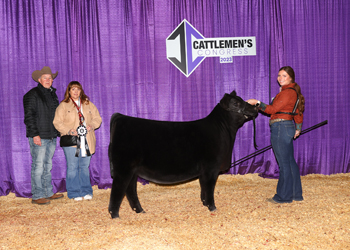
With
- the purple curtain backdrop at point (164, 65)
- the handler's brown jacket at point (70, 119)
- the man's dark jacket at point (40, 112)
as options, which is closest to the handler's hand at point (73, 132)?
the handler's brown jacket at point (70, 119)

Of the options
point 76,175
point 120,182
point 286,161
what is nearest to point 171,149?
point 120,182

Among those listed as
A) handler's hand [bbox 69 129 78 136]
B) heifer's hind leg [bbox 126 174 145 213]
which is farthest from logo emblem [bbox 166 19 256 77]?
heifer's hind leg [bbox 126 174 145 213]

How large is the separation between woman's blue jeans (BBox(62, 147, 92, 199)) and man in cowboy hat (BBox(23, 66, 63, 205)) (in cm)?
32

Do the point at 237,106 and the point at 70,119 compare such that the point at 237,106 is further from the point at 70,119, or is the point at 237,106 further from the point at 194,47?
the point at 70,119

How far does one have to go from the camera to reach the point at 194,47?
5.16 metres

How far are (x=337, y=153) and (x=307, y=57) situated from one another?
1904mm

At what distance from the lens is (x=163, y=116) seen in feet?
16.8

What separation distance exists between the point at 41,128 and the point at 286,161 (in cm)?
343

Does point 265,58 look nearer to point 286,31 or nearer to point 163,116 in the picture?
point 286,31

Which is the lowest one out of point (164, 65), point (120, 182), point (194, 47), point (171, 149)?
point (120, 182)

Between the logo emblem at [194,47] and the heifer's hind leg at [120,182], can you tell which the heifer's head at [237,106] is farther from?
the logo emblem at [194,47]

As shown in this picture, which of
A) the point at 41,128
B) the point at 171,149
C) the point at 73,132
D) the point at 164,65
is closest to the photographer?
the point at 171,149

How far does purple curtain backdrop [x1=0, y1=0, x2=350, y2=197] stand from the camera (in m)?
4.75

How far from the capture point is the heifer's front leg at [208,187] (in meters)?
3.42
